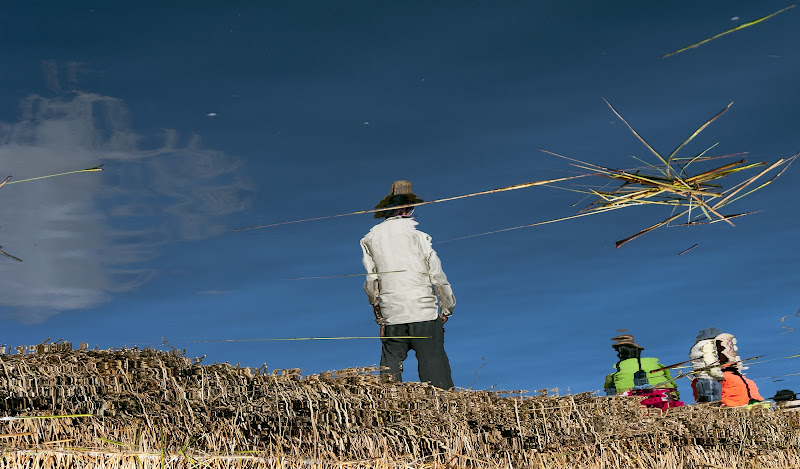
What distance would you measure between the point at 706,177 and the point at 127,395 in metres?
3.67

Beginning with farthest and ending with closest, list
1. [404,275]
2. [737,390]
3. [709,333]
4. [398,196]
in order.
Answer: [709,333]
[737,390]
[398,196]
[404,275]

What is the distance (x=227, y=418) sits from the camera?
5.32 m

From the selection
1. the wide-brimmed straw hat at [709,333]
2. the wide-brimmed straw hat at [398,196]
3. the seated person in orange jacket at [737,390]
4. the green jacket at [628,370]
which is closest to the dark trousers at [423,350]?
the wide-brimmed straw hat at [398,196]

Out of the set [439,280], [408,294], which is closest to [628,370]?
[439,280]

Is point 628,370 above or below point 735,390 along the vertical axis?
above

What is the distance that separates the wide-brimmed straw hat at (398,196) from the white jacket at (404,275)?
36 centimetres

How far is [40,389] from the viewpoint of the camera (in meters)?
4.99

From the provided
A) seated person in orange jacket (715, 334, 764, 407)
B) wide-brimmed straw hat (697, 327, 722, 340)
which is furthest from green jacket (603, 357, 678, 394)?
wide-brimmed straw hat (697, 327, 722, 340)

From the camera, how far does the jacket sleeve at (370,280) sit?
8727 millimetres

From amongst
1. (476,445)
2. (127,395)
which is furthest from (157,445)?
(476,445)

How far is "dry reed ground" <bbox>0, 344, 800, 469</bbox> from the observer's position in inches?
199

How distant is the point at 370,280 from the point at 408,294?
1.65ft

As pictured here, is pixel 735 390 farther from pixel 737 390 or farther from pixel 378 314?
pixel 378 314

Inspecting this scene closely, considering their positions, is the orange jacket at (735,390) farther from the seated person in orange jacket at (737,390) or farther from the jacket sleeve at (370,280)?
the jacket sleeve at (370,280)
